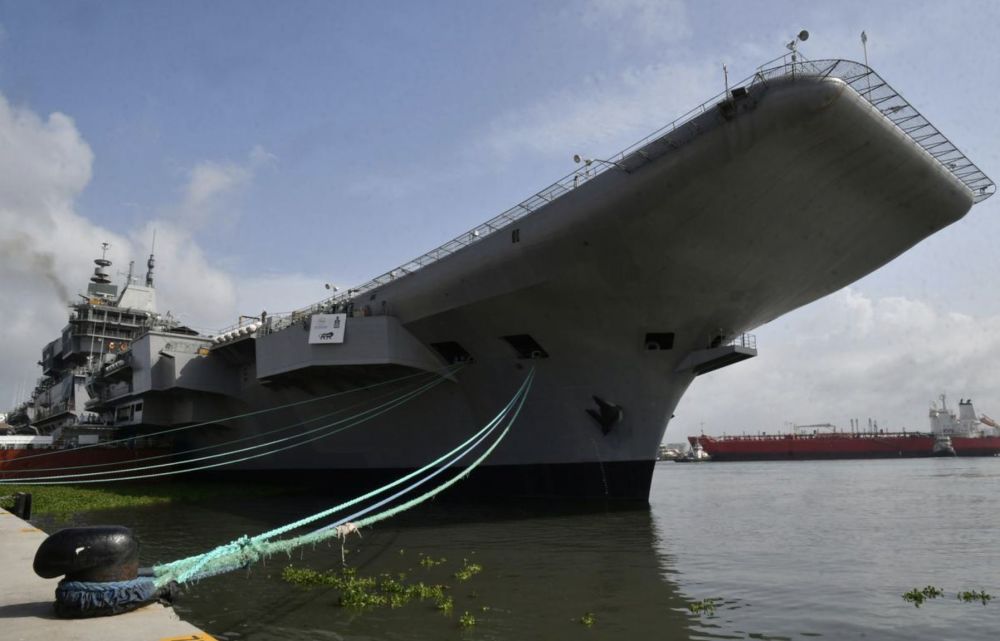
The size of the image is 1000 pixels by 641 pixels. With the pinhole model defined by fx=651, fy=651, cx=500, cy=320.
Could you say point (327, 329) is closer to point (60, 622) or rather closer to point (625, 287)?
point (625, 287)

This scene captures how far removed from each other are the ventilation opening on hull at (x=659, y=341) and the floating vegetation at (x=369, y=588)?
8702 mm

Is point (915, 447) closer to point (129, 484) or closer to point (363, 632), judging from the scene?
point (129, 484)

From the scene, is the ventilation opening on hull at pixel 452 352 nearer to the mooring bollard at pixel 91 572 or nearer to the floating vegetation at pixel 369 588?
the floating vegetation at pixel 369 588

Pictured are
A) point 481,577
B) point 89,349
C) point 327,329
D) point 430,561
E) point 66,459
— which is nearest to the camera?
point 481,577

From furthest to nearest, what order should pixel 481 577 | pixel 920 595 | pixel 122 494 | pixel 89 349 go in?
1. pixel 89 349
2. pixel 122 494
3. pixel 481 577
4. pixel 920 595

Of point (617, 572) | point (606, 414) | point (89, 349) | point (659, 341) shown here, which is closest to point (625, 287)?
point (659, 341)

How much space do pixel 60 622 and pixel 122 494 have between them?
1999cm

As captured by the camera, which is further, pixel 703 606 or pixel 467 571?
pixel 467 571

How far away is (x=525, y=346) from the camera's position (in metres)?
15.4

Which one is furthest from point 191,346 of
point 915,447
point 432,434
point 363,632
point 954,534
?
point 915,447

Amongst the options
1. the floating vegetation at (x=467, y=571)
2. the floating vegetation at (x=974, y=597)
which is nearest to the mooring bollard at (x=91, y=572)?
the floating vegetation at (x=467, y=571)

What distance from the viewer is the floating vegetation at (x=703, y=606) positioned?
6.73 meters

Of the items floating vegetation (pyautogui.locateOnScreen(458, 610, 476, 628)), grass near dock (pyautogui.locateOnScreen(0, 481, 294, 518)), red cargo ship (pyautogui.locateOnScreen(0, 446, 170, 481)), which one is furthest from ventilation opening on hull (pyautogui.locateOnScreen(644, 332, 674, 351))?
red cargo ship (pyautogui.locateOnScreen(0, 446, 170, 481))

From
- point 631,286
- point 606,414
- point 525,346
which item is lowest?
point 606,414
